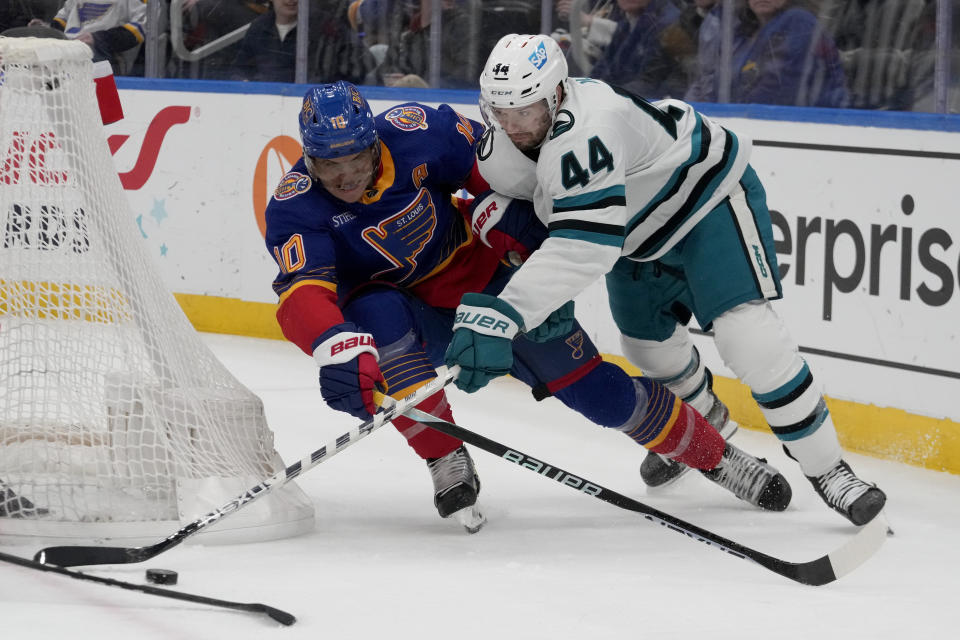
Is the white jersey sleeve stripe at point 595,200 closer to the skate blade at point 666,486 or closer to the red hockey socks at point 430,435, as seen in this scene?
the red hockey socks at point 430,435

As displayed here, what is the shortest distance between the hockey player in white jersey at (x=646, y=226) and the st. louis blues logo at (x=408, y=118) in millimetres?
165

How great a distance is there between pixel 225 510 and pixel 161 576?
0.64ft

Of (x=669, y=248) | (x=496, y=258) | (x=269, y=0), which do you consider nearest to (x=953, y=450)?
(x=669, y=248)

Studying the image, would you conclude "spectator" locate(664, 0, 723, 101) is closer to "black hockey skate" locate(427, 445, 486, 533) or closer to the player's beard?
the player's beard

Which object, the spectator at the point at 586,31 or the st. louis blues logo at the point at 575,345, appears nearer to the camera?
the st. louis blues logo at the point at 575,345

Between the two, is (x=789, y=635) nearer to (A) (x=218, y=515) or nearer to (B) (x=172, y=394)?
(A) (x=218, y=515)

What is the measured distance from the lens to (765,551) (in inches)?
107

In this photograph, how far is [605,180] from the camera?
2.48 metres

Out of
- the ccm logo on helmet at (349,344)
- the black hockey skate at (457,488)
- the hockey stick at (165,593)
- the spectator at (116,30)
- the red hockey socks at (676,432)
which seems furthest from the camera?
the spectator at (116,30)

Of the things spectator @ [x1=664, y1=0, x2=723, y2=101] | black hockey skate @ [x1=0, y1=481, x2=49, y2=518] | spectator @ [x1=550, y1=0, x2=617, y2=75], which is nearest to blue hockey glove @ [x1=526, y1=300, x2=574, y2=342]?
black hockey skate @ [x1=0, y1=481, x2=49, y2=518]

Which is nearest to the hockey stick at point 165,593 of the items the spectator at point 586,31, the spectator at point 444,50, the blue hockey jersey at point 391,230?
the blue hockey jersey at point 391,230

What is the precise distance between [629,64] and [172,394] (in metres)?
2.18

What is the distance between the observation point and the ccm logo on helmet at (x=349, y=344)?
2561mm

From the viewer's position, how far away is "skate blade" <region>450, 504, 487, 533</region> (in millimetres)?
2805
